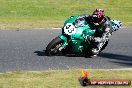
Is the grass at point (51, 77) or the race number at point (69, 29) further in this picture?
the race number at point (69, 29)

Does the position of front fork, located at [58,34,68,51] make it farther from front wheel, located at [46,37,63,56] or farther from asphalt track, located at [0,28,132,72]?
asphalt track, located at [0,28,132,72]

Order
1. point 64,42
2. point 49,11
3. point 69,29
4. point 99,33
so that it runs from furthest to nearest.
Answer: point 49,11 → point 99,33 → point 64,42 → point 69,29

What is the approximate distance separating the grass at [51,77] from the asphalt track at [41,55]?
1.14m

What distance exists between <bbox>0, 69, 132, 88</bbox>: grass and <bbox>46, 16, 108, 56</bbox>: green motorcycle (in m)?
2.28

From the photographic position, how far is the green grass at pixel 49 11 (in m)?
20.6

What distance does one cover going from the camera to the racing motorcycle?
14.3 metres

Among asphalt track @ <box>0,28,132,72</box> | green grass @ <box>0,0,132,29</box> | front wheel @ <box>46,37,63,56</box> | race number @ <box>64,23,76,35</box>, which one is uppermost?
race number @ <box>64,23,76,35</box>

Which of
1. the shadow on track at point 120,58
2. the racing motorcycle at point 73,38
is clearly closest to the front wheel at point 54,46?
the racing motorcycle at point 73,38

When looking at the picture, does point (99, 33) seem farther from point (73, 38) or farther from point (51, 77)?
point (51, 77)

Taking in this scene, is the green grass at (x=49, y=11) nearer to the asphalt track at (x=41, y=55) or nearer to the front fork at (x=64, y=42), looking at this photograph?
the asphalt track at (x=41, y=55)

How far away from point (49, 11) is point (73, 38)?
972 centimetres

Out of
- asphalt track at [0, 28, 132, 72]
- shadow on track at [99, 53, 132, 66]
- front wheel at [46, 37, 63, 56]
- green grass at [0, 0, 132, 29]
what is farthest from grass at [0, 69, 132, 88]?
green grass at [0, 0, 132, 29]

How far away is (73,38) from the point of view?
14.4 m

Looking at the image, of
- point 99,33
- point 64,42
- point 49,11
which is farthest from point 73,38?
point 49,11
